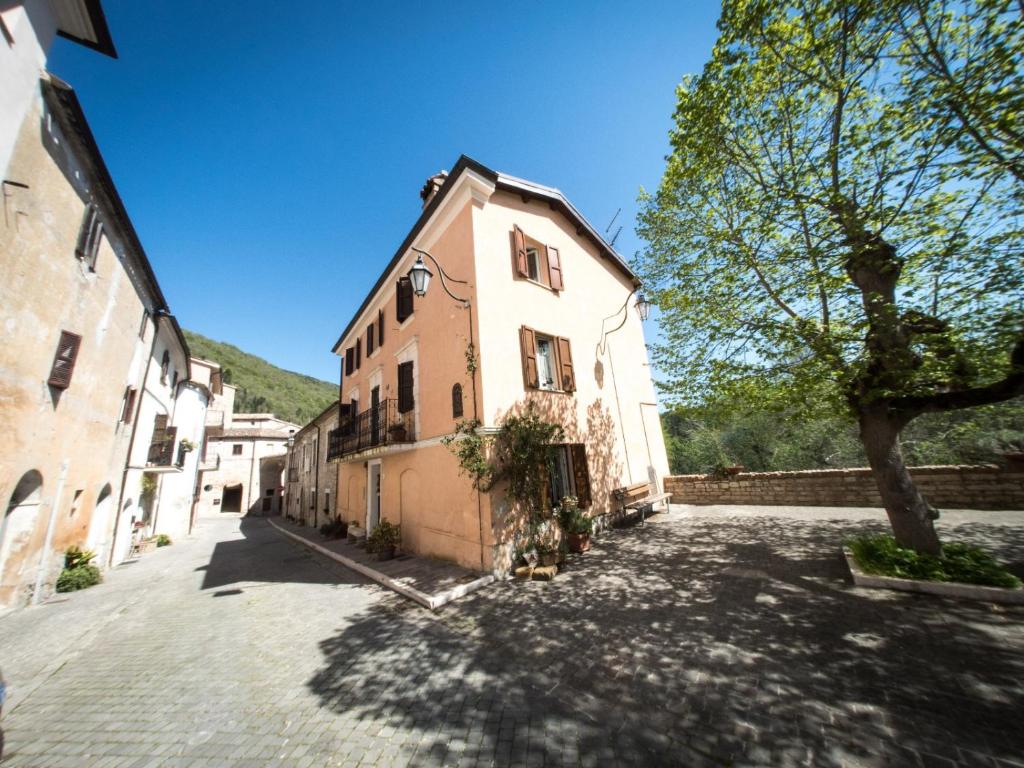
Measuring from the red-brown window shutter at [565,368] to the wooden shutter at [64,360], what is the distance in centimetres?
1144

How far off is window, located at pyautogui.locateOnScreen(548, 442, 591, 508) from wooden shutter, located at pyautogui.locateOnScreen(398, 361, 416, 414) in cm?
452

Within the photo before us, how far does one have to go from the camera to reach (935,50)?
14.5 feet

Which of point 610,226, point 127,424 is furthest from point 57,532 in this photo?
point 610,226

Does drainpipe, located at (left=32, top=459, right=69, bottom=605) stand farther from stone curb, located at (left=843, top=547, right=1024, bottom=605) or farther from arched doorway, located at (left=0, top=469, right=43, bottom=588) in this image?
stone curb, located at (left=843, top=547, right=1024, bottom=605)

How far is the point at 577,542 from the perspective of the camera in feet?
26.7

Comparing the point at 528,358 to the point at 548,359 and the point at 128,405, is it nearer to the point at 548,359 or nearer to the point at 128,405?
the point at 548,359

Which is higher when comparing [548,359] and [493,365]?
[548,359]

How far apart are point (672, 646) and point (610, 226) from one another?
14.1m

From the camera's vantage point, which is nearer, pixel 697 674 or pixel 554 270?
pixel 697 674

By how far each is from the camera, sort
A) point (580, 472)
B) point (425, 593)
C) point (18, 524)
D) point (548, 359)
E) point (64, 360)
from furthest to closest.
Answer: point (548, 359), point (580, 472), point (64, 360), point (18, 524), point (425, 593)

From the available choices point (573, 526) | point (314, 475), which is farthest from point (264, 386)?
point (573, 526)

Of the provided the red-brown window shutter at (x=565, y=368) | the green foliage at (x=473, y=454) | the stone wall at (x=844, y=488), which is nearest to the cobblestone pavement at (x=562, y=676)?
the stone wall at (x=844, y=488)

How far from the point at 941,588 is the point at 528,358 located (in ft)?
24.6

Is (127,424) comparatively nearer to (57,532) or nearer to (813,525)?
(57,532)
